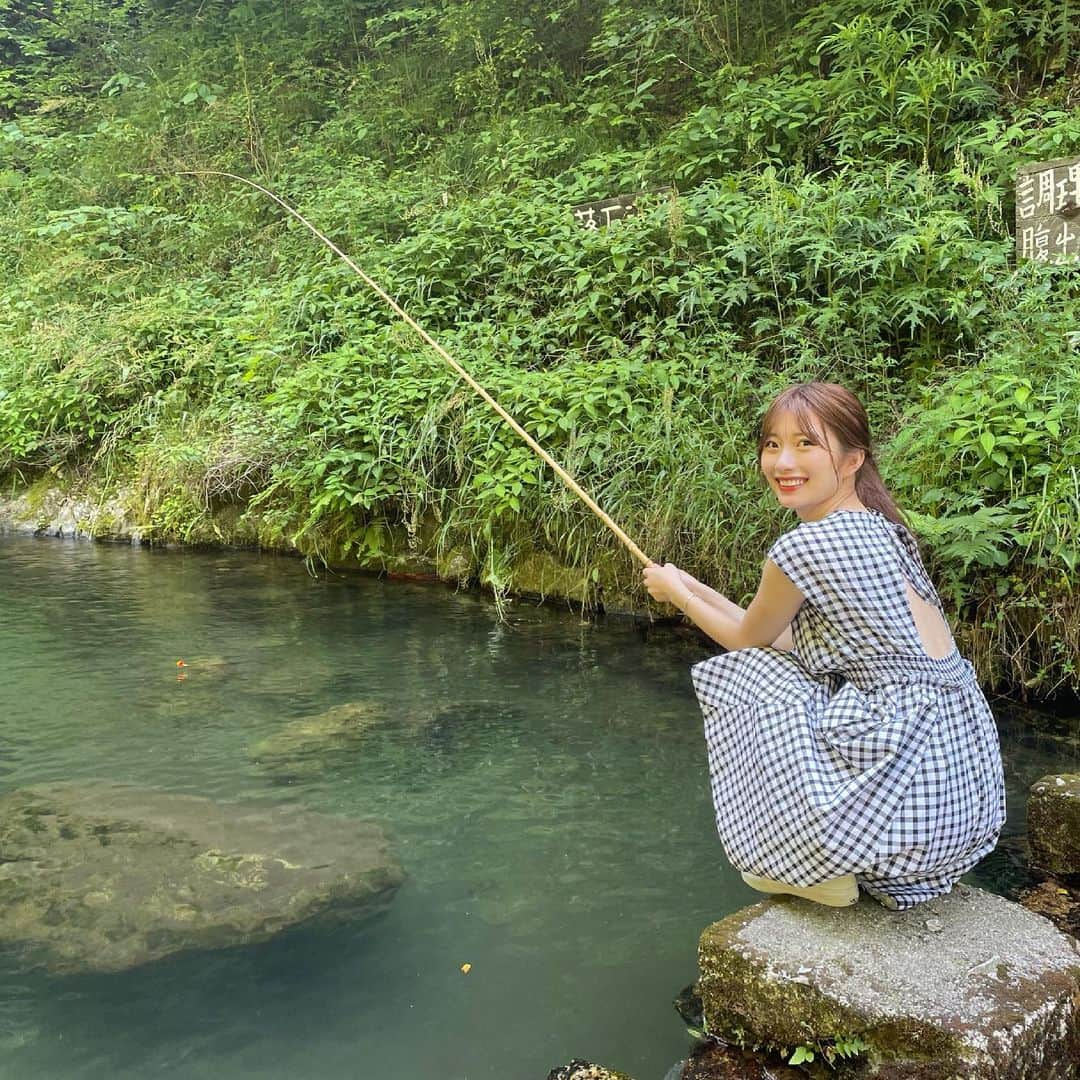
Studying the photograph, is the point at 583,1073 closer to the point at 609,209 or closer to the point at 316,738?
the point at 316,738

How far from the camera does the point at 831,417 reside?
76.7 inches

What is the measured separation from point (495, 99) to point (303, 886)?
28.1ft

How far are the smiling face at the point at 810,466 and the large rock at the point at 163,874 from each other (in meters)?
1.53

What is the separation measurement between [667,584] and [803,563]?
405 millimetres

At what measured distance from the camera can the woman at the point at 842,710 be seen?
176 cm

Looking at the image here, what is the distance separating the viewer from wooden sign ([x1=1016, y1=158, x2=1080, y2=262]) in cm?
481

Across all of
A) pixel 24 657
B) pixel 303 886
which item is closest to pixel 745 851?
pixel 303 886

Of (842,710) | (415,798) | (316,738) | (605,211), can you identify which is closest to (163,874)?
(415,798)

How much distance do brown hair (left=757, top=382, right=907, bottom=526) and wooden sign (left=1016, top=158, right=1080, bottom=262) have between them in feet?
11.9

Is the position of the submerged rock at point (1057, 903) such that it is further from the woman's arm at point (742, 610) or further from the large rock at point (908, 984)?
the woman's arm at point (742, 610)

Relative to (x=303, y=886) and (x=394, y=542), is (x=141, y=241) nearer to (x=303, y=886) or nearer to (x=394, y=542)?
(x=394, y=542)

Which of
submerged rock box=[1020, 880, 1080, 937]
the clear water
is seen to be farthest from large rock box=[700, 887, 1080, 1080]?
submerged rock box=[1020, 880, 1080, 937]

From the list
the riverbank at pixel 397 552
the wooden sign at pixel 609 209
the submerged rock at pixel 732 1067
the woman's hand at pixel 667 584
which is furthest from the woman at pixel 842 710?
the wooden sign at pixel 609 209

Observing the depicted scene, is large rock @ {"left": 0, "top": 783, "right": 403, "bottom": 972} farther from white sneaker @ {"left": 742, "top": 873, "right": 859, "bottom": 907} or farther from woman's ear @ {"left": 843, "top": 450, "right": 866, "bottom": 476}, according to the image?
woman's ear @ {"left": 843, "top": 450, "right": 866, "bottom": 476}
